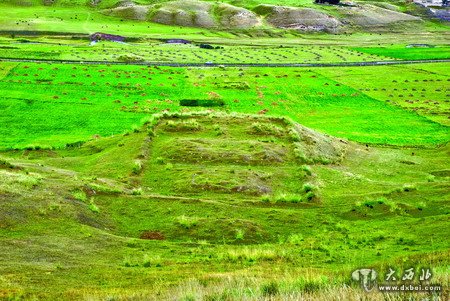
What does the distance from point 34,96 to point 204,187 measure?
203 feet

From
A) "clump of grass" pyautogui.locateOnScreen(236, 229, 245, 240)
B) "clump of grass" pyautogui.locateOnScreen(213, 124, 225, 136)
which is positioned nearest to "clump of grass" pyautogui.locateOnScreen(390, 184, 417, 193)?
"clump of grass" pyautogui.locateOnScreen(236, 229, 245, 240)

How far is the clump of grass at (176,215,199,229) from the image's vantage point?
30.6 m

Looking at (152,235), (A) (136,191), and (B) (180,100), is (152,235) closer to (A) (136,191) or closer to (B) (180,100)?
(A) (136,191)

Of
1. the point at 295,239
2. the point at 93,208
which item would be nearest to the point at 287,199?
the point at 295,239

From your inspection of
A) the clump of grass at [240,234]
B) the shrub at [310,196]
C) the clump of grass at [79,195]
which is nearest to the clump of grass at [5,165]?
the clump of grass at [79,195]

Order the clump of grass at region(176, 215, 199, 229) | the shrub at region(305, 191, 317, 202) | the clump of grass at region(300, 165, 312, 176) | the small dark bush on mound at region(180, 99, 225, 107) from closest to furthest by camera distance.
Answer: the clump of grass at region(176, 215, 199, 229), the shrub at region(305, 191, 317, 202), the clump of grass at region(300, 165, 312, 176), the small dark bush on mound at region(180, 99, 225, 107)

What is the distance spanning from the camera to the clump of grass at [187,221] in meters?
30.6

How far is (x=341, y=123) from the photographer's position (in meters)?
83.2

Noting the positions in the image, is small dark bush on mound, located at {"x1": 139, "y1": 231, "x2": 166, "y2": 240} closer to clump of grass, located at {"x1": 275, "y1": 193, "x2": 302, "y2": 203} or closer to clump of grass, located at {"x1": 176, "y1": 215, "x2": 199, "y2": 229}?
clump of grass, located at {"x1": 176, "y1": 215, "x2": 199, "y2": 229}

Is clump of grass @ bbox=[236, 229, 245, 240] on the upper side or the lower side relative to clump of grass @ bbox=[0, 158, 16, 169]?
upper

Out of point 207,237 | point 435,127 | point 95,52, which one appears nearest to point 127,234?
point 207,237

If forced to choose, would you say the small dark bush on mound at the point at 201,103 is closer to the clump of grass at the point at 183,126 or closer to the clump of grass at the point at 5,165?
the clump of grass at the point at 183,126

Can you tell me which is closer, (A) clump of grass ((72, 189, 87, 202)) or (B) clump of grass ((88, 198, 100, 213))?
(B) clump of grass ((88, 198, 100, 213))

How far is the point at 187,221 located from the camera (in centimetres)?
3095
